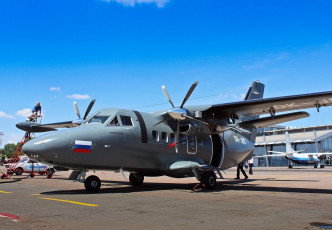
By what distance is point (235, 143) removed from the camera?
A: 18.2 m

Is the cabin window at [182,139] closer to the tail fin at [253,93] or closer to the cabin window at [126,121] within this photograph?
the cabin window at [126,121]

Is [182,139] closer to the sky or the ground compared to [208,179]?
closer to the sky

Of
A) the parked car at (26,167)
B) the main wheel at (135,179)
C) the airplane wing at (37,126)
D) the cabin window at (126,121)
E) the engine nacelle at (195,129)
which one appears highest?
the airplane wing at (37,126)

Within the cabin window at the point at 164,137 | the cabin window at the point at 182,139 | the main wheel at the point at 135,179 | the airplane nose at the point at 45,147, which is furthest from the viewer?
the main wheel at the point at 135,179

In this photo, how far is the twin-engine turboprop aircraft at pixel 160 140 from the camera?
11633 mm

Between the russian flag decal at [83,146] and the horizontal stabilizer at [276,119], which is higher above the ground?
the horizontal stabilizer at [276,119]

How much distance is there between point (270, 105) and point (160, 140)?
5.58 m

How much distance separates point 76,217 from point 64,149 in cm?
494

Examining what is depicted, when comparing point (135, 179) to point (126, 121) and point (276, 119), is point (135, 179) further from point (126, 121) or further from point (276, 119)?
point (276, 119)

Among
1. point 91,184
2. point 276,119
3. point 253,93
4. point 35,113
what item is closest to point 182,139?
point 276,119

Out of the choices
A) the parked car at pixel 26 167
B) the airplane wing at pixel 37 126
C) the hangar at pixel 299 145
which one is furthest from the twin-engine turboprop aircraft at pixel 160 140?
the hangar at pixel 299 145

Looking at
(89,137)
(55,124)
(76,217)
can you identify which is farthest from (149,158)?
(55,124)

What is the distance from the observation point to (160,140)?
14.7 meters

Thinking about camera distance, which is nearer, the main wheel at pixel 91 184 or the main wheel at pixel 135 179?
the main wheel at pixel 91 184
